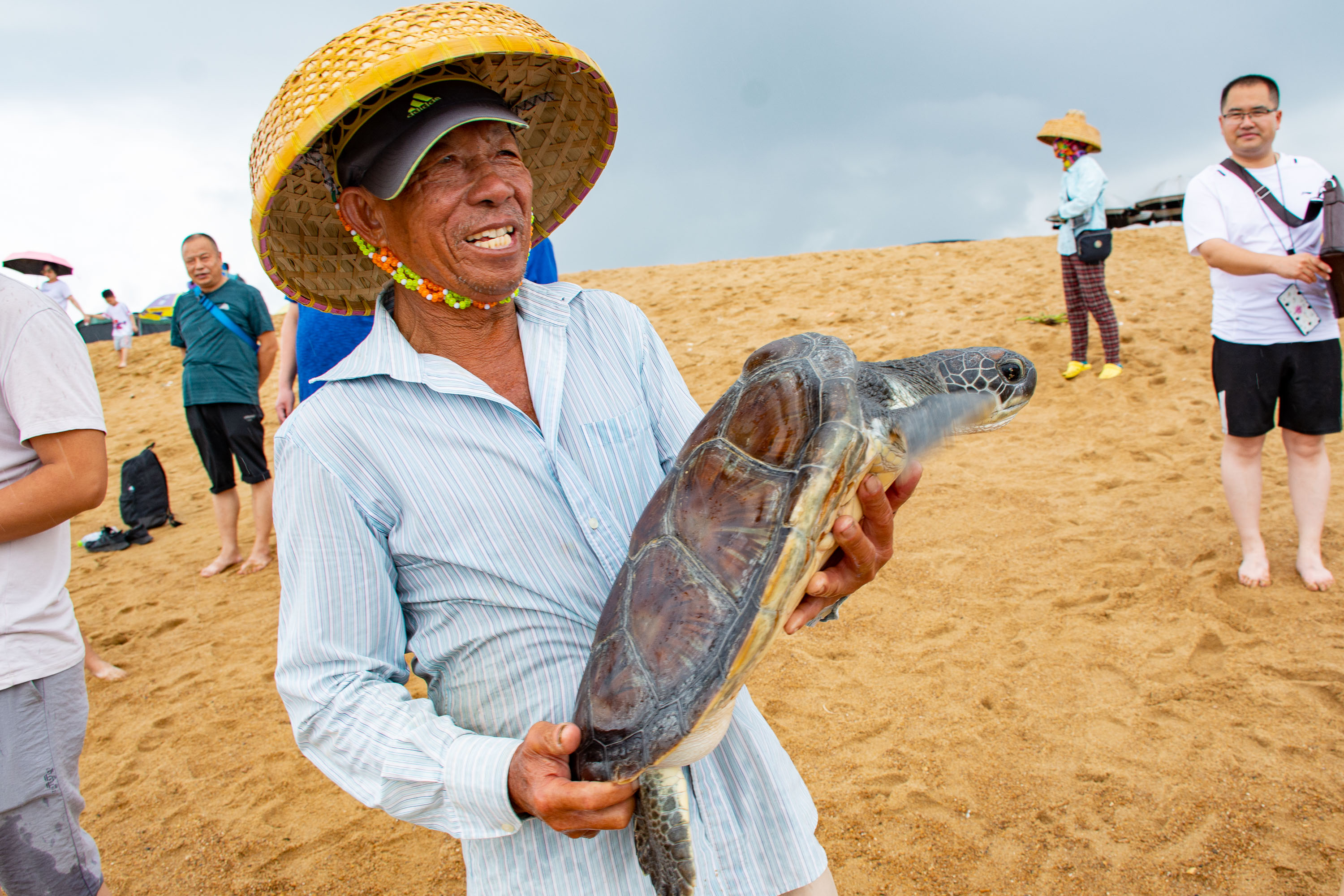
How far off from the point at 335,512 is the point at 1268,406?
4141mm

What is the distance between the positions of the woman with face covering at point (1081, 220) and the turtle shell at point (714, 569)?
21.1ft

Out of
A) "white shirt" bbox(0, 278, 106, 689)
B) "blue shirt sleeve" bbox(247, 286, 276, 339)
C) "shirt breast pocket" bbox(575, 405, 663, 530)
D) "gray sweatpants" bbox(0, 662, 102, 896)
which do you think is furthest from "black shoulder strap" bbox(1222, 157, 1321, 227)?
"blue shirt sleeve" bbox(247, 286, 276, 339)

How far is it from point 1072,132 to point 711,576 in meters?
7.06

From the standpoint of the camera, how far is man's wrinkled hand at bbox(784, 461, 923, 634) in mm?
1280

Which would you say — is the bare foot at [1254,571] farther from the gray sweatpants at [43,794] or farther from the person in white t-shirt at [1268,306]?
the gray sweatpants at [43,794]

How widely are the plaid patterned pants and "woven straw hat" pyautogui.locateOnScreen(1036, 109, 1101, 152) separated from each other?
973 millimetres

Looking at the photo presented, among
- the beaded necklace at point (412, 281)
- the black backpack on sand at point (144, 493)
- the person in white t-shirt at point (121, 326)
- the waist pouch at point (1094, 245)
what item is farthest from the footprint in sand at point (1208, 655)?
the person in white t-shirt at point (121, 326)

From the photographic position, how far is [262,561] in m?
5.81

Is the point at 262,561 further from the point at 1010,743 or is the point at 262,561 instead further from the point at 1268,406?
the point at 1268,406

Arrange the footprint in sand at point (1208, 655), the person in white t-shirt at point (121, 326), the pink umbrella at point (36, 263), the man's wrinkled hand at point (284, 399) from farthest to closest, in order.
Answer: the person in white t-shirt at point (121, 326)
the pink umbrella at point (36, 263)
the man's wrinkled hand at point (284, 399)
the footprint in sand at point (1208, 655)

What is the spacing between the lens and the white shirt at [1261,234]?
137 inches

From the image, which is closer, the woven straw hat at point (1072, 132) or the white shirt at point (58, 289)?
the woven straw hat at point (1072, 132)

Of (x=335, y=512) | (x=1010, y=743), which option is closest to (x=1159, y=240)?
(x=1010, y=743)

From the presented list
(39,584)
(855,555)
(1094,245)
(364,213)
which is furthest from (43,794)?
(1094,245)
